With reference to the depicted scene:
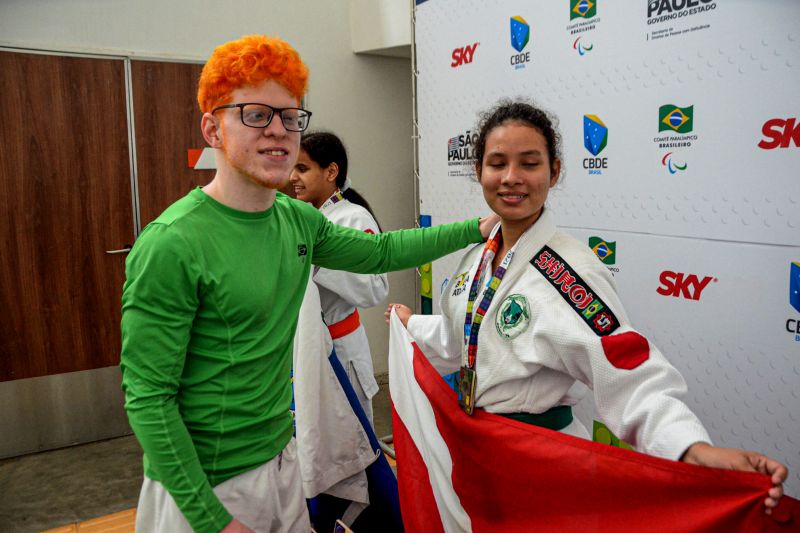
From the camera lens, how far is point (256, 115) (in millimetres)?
1386

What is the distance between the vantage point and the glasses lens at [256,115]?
1.37 metres

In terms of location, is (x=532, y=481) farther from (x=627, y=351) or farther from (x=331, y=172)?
(x=331, y=172)

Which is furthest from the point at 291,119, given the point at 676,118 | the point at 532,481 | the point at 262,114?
the point at 676,118

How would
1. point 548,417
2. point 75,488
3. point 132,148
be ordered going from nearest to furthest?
point 548,417
point 75,488
point 132,148

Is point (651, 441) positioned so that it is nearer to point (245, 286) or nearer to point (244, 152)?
point (245, 286)

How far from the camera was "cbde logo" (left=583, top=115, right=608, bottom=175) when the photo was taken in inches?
101

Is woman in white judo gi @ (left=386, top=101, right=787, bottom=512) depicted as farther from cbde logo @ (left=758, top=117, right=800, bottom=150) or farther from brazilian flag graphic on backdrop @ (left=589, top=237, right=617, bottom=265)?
brazilian flag graphic on backdrop @ (left=589, top=237, right=617, bottom=265)

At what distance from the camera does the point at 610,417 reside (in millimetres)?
1299

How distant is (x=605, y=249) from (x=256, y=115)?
1743 millimetres

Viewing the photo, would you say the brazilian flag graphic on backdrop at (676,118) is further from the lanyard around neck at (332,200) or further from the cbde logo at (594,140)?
the lanyard around neck at (332,200)

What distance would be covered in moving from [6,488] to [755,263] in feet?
13.5

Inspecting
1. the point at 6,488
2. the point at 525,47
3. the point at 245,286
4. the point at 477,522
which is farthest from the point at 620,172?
the point at 6,488

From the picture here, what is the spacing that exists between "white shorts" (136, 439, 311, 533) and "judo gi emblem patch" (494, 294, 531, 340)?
633mm

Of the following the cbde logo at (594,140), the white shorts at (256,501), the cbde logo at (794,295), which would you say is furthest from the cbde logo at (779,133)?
the white shorts at (256,501)
